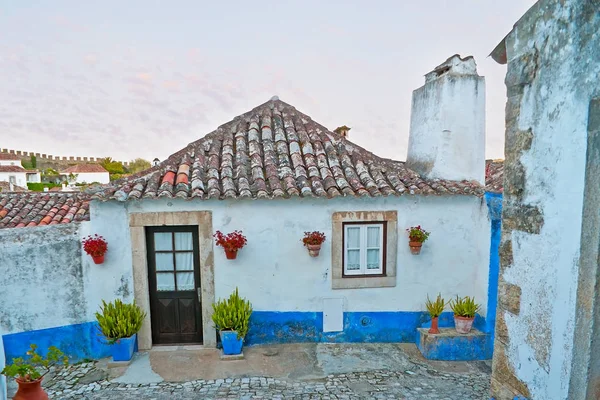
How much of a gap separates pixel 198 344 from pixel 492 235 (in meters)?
5.59

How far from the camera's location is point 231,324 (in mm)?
5906

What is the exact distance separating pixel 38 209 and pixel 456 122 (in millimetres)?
10271

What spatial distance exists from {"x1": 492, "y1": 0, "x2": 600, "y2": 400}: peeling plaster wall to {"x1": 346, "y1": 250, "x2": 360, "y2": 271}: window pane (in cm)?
337

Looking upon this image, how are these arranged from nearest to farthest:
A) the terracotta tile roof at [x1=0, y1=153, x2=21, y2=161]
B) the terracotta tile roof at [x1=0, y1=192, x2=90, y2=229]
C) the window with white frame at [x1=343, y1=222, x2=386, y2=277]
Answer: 1. the window with white frame at [x1=343, y1=222, x2=386, y2=277]
2. the terracotta tile roof at [x1=0, y1=192, x2=90, y2=229]
3. the terracotta tile roof at [x1=0, y1=153, x2=21, y2=161]

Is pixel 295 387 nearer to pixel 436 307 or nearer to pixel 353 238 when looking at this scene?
pixel 353 238

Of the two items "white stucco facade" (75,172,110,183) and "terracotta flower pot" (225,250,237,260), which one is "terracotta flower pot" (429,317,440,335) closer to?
"terracotta flower pot" (225,250,237,260)

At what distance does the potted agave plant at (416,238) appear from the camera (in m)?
6.21

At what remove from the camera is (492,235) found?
612 centimetres

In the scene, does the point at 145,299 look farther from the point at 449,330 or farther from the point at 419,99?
the point at 419,99

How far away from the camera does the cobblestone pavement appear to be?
4.97 metres

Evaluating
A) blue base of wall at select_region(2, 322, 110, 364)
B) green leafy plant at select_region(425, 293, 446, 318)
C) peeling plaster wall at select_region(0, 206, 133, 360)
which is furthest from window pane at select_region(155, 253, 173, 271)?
green leafy plant at select_region(425, 293, 446, 318)

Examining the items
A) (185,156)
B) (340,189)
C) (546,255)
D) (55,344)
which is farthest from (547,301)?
(55,344)

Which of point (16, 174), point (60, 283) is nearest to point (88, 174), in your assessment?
point (16, 174)

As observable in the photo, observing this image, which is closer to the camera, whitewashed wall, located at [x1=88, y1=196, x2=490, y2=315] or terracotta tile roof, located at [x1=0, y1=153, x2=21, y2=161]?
whitewashed wall, located at [x1=88, y1=196, x2=490, y2=315]
